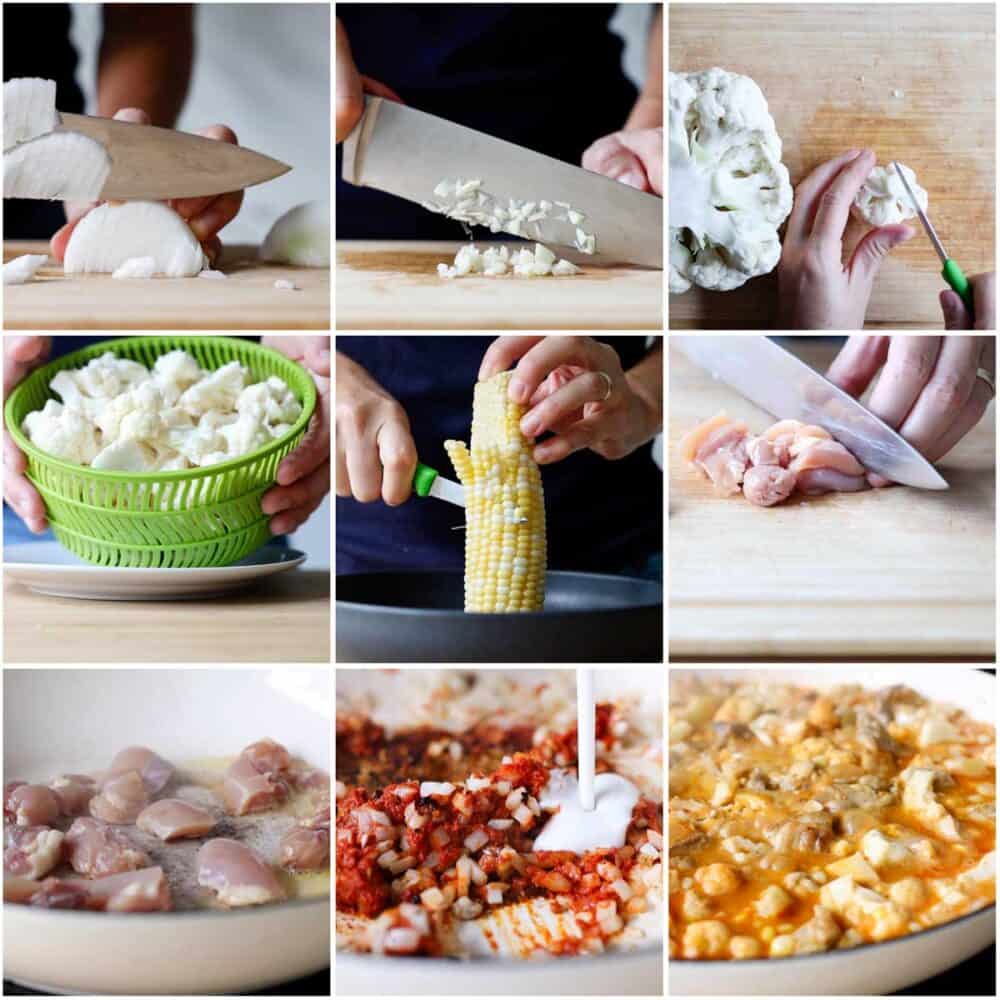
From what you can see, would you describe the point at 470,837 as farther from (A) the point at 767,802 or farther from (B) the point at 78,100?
(B) the point at 78,100

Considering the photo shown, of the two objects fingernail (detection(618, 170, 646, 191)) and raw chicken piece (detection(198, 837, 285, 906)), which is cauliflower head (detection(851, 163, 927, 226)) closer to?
fingernail (detection(618, 170, 646, 191))

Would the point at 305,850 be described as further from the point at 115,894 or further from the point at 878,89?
the point at 878,89

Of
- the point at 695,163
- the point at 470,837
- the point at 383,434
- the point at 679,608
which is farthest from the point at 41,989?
the point at 695,163

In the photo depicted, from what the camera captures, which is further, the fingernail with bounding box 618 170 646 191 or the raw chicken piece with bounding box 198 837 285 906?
the fingernail with bounding box 618 170 646 191

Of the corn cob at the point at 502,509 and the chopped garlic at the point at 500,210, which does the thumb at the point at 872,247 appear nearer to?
the chopped garlic at the point at 500,210

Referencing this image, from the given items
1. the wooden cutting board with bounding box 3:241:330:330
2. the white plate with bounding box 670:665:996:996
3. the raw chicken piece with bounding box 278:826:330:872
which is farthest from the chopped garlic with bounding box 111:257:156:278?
the white plate with bounding box 670:665:996:996

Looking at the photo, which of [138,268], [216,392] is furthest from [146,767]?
[138,268]
